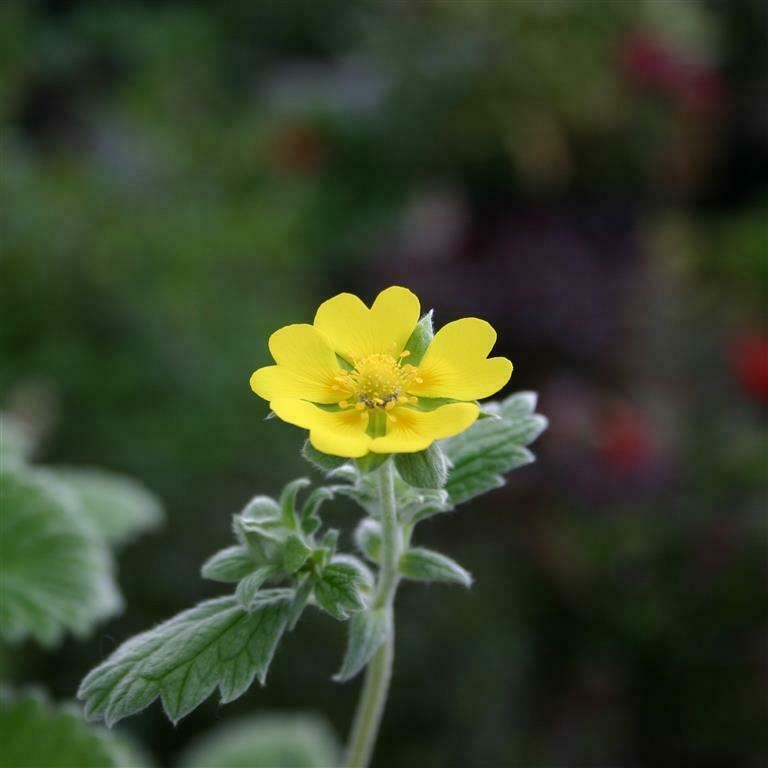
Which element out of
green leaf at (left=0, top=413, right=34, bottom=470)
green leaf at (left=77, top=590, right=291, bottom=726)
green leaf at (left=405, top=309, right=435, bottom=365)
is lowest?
green leaf at (left=77, top=590, right=291, bottom=726)

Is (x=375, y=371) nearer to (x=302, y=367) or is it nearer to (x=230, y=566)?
(x=302, y=367)

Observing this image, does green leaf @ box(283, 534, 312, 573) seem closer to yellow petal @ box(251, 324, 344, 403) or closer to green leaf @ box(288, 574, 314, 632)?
green leaf @ box(288, 574, 314, 632)

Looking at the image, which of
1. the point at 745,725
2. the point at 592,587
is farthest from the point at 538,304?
the point at 745,725

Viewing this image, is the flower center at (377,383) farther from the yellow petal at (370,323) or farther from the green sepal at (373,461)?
the green sepal at (373,461)

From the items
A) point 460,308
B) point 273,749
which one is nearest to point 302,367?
point 273,749

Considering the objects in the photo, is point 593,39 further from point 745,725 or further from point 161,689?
point 161,689

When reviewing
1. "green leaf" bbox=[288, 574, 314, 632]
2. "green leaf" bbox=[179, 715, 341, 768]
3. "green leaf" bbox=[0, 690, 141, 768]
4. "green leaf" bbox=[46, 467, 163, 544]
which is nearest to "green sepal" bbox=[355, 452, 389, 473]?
"green leaf" bbox=[288, 574, 314, 632]
